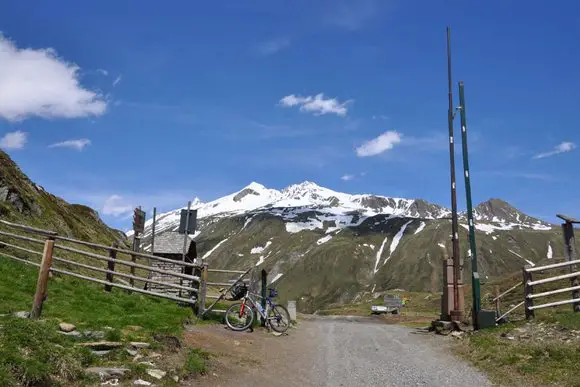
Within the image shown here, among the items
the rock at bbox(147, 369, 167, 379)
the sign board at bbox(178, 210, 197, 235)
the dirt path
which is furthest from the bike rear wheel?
the rock at bbox(147, 369, 167, 379)

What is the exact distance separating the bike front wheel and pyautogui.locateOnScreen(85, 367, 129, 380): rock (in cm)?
932

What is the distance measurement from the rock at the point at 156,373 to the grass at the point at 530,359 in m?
7.50

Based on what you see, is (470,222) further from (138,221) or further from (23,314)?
(23,314)

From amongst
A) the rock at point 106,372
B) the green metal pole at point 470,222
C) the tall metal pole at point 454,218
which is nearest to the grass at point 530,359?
the green metal pole at point 470,222

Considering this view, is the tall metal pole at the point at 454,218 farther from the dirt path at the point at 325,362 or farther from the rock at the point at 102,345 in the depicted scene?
the rock at the point at 102,345

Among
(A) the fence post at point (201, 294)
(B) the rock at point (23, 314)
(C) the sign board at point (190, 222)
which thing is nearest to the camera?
(B) the rock at point (23, 314)

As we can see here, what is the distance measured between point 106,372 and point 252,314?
9794mm

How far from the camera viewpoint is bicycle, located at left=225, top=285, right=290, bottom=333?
1812cm

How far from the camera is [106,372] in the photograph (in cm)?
856

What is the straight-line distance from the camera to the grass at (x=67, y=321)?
767cm

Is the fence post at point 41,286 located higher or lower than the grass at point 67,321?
higher

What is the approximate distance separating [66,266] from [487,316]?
20.4 metres

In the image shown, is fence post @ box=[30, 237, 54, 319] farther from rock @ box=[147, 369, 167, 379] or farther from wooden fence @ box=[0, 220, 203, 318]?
rock @ box=[147, 369, 167, 379]

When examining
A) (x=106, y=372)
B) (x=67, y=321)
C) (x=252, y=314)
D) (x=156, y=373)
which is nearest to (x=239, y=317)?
(x=252, y=314)
